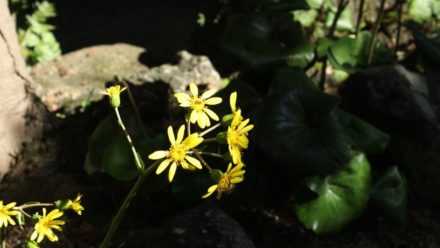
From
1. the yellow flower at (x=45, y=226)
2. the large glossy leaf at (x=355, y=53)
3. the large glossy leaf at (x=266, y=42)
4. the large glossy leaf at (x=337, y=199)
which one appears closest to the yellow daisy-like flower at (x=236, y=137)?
the yellow flower at (x=45, y=226)

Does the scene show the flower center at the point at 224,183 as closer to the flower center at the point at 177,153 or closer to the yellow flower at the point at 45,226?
the flower center at the point at 177,153

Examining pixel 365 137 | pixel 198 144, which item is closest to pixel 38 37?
pixel 365 137

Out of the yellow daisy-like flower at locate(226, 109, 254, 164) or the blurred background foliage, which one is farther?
the blurred background foliage

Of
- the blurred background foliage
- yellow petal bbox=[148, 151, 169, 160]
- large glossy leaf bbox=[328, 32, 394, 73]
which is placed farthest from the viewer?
the blurred background foliage

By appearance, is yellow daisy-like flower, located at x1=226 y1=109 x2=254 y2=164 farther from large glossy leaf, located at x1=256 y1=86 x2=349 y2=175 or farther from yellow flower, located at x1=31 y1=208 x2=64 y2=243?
large glossy leaf, located at x1=256 y1=86 x2=349 y2=175

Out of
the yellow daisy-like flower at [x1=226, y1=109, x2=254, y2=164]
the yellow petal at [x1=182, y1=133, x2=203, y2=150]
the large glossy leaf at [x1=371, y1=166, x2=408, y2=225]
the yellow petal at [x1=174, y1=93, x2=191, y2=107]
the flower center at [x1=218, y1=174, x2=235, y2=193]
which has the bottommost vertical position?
the large glossy leaf at [x1=371, y1=166, x2=408, y2=225]

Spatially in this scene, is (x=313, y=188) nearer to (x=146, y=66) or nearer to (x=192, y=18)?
(x=146, y=66)

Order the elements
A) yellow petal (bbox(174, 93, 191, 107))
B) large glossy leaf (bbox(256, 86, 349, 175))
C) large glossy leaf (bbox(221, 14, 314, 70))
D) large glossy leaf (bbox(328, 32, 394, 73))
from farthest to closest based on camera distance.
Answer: large glossy leaf (bbox(328, 32, 394, 73)) < large glossy leaf (bbox(221, 14, 314, 70)) < large glossy leaf (bbox(256, 86, 349, 175)) < yellow petal (bbox(174, 93, 191, 107))

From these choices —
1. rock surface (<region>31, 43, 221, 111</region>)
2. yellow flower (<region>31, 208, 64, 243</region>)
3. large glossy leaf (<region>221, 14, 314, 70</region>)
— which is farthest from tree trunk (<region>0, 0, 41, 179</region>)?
yellow flower (<region>31, 208, 64, 243</region>)
